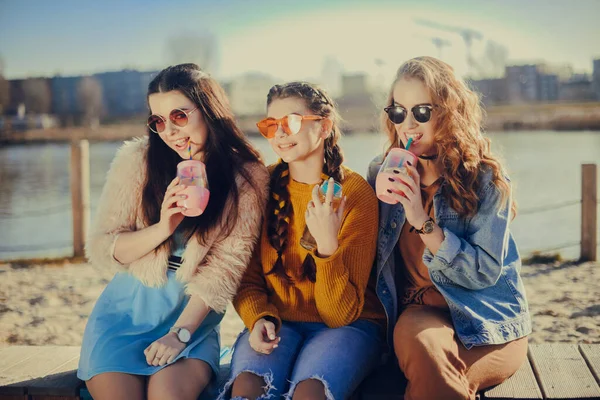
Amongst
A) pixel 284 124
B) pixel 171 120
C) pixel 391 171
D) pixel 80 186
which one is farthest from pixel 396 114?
pixel 80 186

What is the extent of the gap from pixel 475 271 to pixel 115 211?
5.46 feet

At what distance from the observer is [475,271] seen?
2.56m

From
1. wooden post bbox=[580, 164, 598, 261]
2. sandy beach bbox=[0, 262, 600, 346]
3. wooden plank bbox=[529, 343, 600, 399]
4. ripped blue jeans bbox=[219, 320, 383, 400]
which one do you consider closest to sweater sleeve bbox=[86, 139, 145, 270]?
ripped blue jeans bbox=[219, 320, 383, 400]

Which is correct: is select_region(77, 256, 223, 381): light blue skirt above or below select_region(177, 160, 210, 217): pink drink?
below

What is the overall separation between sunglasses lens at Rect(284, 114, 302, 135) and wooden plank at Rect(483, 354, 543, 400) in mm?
1384

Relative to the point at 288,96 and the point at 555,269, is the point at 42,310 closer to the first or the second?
the point at 288,96

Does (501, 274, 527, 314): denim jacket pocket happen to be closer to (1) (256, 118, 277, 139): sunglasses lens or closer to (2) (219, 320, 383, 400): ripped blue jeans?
(2) (219, 320, 383, 400): ripped blue jeans

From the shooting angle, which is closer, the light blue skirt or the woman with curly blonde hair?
the woman with curly blonde hair

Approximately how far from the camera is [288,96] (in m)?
2.83

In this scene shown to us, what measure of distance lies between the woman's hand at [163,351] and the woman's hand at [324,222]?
747mm

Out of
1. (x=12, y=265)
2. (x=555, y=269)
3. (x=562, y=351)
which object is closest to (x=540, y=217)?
(x=555, y=269)

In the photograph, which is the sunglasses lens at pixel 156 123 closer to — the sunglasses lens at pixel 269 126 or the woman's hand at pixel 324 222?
the sunglasses lens at pixel 269 126

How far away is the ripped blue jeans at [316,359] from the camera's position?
244 cm

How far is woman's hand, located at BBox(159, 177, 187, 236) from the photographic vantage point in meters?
2.64
